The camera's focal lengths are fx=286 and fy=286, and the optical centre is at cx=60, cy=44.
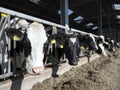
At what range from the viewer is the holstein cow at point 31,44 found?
488 centimetres

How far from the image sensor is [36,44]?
512cm

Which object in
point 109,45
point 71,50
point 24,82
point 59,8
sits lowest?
point 24,82

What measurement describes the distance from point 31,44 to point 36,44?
4.0 inches

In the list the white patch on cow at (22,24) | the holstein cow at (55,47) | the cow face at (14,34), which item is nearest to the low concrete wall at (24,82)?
the holstein cow at (55,47)

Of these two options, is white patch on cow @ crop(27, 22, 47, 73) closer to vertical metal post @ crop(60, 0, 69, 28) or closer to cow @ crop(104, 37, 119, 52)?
vertical metal post @ crop(60, 0, 69, 28)

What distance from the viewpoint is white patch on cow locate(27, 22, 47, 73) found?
195 inches

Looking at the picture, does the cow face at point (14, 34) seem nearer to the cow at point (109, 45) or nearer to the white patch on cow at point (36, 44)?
the white patch on cow at point (36, 44)

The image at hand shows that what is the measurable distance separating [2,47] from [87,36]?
193 inches

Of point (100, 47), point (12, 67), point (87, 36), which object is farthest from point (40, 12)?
point (12, 67)

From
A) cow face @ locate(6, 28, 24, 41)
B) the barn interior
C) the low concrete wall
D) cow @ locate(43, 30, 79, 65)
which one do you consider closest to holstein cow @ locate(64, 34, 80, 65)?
cow @ locate(43, 30, 79, 65)

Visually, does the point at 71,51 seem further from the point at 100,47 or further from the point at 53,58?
the point at 100,47

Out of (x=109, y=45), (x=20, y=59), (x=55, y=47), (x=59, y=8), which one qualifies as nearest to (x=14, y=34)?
(x=20, y=59)

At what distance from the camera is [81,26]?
1121 inches

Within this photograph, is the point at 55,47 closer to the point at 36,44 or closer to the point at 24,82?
the point at 24,82
